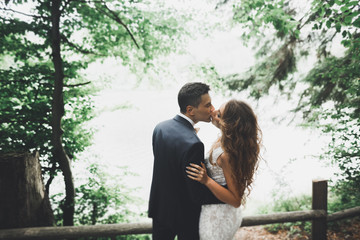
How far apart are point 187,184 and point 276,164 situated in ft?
48.7

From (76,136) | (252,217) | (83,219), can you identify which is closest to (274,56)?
(252,217)

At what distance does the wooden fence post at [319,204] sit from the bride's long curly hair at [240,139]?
5.10 feet

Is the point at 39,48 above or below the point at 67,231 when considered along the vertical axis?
above

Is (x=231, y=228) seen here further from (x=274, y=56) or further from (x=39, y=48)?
(x=274, y=56)

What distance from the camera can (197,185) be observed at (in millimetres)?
1997

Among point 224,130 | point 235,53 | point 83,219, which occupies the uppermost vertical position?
point 235,53

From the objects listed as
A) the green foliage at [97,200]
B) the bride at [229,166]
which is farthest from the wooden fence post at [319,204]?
the green foliage at [97,200]

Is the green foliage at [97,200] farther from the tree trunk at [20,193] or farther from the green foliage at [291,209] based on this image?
the green foliage at [291,209]

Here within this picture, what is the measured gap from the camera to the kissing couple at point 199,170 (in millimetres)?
1973

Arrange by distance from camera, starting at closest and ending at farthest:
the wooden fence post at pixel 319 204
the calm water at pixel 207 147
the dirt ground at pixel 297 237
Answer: the wooden fence post at pixel 319 204
the dirt ground at pixel 297 237
the calm water at pixel 207 147

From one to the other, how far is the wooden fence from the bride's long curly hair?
3.99 feet

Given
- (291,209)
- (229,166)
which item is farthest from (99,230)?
(291,209)

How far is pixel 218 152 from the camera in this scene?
209 cm

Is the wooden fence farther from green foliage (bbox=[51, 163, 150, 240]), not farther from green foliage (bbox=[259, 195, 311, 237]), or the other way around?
green foliage (bbox=[259, 195, 311, 237])
